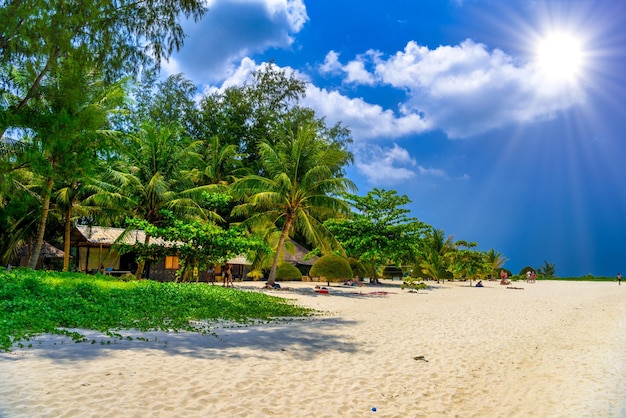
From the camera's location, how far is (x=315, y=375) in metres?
6.85

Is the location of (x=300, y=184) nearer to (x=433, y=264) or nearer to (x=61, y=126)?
(x=61, y=126)

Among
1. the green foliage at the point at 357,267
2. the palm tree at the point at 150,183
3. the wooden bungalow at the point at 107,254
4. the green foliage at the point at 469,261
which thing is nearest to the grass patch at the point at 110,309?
the palm tree at the point at 150,183

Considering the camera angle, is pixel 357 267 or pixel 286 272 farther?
pixel 357 267

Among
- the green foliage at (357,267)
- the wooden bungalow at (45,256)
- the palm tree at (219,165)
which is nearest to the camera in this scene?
the wooden bungalow at (45,256)

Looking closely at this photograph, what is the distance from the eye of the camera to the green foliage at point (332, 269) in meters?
27.3

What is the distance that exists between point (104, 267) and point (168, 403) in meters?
25.2

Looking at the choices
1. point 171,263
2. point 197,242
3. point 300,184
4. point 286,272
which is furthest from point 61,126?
point 286,272

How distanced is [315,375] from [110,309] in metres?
6.45

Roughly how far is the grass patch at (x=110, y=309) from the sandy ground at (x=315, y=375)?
826mm

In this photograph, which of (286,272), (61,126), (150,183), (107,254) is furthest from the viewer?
(286,272)

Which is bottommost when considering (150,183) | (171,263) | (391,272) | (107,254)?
(391,272)

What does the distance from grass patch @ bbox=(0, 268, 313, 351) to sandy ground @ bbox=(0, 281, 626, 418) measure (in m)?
0.83

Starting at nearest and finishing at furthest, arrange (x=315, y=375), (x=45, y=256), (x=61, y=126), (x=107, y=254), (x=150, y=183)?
(x=315, y=375), (x=61, y=126), (x=150, y=183), (x=45, y=256), (x=107, y=254)

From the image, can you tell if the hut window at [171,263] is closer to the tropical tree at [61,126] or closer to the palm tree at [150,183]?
the palm tree at [150,183]
